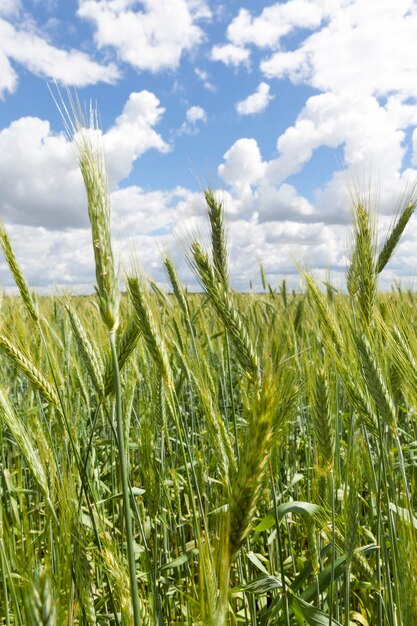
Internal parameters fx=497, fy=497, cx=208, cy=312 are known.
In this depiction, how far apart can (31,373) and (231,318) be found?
2.23 feet

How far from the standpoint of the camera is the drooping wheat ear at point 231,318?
1.35 m

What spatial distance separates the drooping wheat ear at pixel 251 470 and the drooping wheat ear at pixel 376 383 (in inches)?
30.4

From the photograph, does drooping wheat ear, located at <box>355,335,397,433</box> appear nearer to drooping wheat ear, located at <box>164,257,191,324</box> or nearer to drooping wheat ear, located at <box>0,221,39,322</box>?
drooping wheat ear, located at <box>164,257,191,324</box>

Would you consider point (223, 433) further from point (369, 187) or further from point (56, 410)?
point (369, 187)

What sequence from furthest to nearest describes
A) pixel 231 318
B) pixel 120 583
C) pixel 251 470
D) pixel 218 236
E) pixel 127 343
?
pixel 218 236 → pixel 127 343 → pixel 231 318 → pixel 120 583 → pixel 251 470

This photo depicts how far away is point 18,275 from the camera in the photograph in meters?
2.00

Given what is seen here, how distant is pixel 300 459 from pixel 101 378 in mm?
2385

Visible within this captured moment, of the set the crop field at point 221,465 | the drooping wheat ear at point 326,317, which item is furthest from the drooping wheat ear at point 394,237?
the drooping wheat ear at point 326,317

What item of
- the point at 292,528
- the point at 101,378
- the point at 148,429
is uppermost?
the point at 101,378

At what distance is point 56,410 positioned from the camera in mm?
1726

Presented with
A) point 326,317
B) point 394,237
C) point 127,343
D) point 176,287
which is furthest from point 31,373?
point 394,237

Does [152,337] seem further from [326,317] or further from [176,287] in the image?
[176,287]

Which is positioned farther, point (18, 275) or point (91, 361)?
point (18, 275)

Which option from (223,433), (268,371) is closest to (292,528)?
(223,433)
